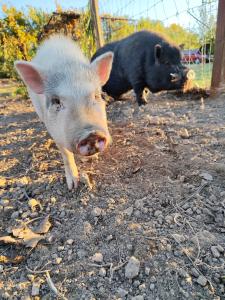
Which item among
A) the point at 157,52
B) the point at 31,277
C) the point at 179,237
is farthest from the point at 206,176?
the point at 157,52

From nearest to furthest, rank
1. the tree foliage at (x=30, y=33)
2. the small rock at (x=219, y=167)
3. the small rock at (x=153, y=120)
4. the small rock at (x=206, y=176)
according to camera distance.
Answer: the small rock at (x=206, y=176) < the small rock at (x=219, y=167) < the small rock at (x=153, y=120) < the tree foliage at (x=30, y=33)

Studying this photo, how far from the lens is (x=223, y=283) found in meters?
1.74

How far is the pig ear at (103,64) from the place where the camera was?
2.73 m

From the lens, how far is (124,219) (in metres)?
2.31

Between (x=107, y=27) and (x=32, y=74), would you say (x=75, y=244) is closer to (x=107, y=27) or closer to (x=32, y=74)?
(x=32, y=74)

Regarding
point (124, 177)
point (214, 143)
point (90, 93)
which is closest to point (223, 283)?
point (124, 177)

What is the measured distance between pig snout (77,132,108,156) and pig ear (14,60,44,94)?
806 millimetres

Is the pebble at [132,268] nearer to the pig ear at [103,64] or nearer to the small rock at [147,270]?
the small rock at [147,270]

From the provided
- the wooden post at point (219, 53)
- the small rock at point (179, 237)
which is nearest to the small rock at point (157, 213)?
the small rock at point (179, 237)

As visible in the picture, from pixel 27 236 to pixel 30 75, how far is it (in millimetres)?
1332

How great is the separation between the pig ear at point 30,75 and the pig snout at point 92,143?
806mm

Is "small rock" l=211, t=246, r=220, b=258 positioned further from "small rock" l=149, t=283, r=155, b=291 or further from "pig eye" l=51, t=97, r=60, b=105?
"pig eye" l=51, t=97, r=60, b=105

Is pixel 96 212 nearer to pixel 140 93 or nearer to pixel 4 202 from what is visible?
pixel 4 202

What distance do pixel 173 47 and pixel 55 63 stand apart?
122 inches
